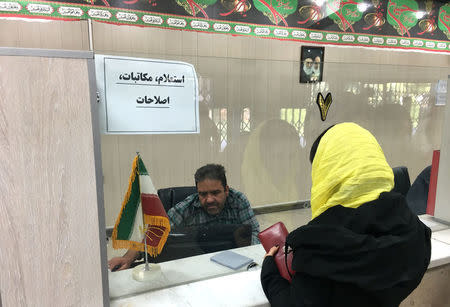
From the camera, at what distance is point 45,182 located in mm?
675

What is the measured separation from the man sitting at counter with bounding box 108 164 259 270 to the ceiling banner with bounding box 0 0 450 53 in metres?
1.86

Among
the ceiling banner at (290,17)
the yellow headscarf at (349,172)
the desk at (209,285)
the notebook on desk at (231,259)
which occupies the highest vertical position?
the ceiling banner at (290,17)

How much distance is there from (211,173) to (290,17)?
2.48m

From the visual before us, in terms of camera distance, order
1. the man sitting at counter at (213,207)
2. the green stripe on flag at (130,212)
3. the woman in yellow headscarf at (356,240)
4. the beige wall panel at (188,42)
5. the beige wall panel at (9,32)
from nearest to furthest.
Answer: the woman in yellow headscarf at (356,240) < the green stripe on flag at (130,212) < the man sitting at counter at (213,207) < the beige wall panel at (9,32) < the beige wall panel at (188,42)

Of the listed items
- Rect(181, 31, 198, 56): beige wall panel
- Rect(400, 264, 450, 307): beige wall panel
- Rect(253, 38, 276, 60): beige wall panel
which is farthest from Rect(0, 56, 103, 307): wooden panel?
Rect(253, 38, 276, 60): beige wall panel

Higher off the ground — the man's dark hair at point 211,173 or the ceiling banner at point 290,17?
the ceiling banner at point 290,17

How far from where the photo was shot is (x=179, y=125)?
842 mm

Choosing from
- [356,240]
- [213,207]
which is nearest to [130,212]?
[356,240]

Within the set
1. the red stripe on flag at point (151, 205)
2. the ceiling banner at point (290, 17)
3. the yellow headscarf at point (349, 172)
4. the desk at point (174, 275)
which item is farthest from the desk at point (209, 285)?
the ceiling banner at point (290, 17)

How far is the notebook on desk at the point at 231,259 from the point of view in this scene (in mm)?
1116

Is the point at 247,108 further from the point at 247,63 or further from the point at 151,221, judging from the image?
the point at 151,221

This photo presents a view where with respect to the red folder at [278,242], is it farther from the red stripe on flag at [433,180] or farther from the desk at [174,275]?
the red stripe on flag at [433,180]

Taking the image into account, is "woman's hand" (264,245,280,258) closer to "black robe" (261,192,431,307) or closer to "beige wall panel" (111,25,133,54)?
"black robe" (261,192,431,307)

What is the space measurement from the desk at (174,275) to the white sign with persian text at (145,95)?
→ 1.68 ft
